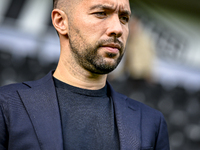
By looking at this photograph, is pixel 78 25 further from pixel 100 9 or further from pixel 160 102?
pixel 160 102

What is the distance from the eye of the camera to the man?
1583 millimetres

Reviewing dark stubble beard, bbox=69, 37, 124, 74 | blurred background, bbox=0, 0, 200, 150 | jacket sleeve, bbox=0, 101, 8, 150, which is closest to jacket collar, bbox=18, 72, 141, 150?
jacket sleeve, bbox=0, 101, 8, 150

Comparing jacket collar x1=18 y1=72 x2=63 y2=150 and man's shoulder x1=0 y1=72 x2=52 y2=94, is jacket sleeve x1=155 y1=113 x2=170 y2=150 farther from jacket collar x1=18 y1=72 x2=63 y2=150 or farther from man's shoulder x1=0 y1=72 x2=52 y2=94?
man's shoulder x1=0 y1=72 x2=52 y2=94

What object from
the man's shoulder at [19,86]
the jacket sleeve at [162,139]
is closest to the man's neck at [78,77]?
the man's shoulder at [19,86]

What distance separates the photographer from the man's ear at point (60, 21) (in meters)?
1.92

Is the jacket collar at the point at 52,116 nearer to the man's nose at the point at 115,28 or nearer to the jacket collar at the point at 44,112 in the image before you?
the jacket collar at the point at 44,112

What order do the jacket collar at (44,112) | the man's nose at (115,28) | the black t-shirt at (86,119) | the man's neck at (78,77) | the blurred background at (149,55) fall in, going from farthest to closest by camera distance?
the blurred background at (149,55) → the man's neck at (78,77) → the man's nose at (115,28) → the black t-shirt at (86,119) → the jacket collar at (44,112)

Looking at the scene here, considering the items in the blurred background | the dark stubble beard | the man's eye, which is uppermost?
the man's eye

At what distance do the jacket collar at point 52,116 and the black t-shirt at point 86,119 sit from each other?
0.06 meters

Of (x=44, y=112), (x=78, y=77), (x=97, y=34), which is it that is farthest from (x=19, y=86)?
(x=97, y=34)

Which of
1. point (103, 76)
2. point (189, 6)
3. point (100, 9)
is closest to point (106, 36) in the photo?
point (100, 9)

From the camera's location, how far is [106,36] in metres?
1.78

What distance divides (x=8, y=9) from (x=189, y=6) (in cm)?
390

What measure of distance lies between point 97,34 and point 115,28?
0.42 feet
